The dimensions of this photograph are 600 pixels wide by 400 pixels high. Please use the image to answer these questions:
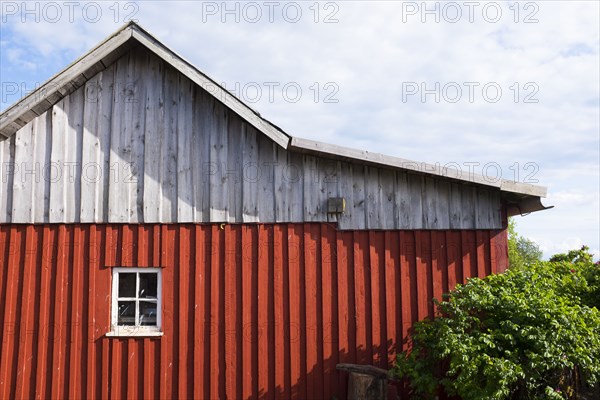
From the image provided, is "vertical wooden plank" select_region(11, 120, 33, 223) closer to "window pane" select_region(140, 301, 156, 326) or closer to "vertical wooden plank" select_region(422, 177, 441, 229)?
"window pane" select_region(140, 301, 156, 326)

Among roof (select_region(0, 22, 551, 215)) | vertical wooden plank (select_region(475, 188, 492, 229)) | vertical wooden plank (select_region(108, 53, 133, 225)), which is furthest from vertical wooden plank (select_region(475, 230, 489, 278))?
vertical wooden plank (select_region(108, 53, 133, 225))

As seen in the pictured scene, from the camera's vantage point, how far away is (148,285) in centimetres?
848

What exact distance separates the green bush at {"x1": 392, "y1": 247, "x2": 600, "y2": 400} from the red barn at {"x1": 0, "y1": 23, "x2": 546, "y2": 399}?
0.73 meters

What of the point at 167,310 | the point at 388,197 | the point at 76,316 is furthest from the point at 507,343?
the point at 76,316

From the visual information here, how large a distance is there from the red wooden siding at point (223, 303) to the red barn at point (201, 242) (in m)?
0.02

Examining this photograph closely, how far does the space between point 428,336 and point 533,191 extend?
9.04ft

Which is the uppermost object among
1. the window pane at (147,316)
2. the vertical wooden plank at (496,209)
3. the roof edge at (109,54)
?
the roof edge at (109,54)

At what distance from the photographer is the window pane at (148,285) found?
333 inches

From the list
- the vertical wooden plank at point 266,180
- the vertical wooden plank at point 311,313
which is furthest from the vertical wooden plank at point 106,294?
the vertical wooden plank at point 311,313

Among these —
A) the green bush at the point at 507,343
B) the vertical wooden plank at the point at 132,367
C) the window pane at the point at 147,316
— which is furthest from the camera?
the window pane at the point at 147,316

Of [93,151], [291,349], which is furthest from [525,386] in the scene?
[93,151]

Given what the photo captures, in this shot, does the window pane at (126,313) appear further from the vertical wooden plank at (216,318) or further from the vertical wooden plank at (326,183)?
the vertical wooden plank at (326,183)

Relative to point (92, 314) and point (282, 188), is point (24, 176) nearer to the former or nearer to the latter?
point (92, 314)

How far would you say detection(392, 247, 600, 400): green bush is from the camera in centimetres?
688
